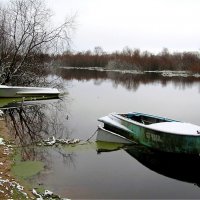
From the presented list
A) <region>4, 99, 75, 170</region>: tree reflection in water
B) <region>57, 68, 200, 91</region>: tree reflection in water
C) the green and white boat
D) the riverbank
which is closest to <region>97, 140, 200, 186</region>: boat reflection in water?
the green and white boat

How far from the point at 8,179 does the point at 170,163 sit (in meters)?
3.99

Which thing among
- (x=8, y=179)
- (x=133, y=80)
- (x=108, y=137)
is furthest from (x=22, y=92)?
(x=133, y=80)

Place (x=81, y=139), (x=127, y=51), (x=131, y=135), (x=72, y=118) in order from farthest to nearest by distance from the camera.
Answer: (x=127, y=51)
(x=72, y=118)
(x=81, y=139)
(x=131, y=135)

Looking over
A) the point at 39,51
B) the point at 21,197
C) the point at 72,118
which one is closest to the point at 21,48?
the point at 39,51

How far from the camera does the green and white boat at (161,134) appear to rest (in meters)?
8.56

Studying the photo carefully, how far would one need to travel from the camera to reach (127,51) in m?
79.4

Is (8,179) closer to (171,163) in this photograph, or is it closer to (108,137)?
(171,163)

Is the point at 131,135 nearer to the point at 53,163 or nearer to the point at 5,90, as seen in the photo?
the point at 53,163

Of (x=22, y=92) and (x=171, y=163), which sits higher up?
(x=22, y=92)

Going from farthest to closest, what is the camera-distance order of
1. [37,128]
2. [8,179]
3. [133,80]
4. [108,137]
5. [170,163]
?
[133,80], [37,128], [108,137], [170,163], [8,179]

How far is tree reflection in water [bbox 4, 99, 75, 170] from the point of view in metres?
8.90

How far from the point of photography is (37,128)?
11.9 m

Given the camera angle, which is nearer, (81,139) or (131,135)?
(131,135)

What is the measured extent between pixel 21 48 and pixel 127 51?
59.4m
